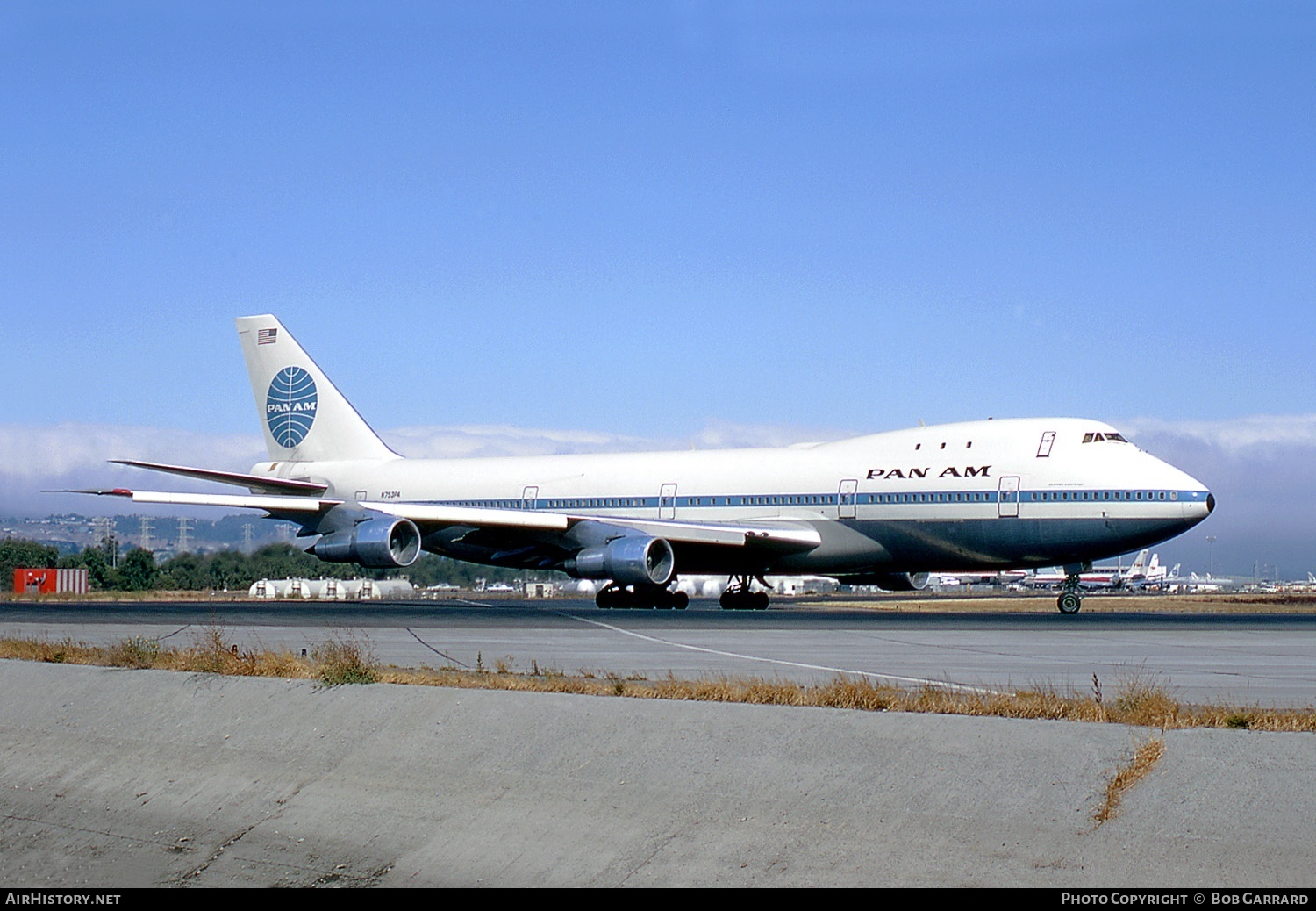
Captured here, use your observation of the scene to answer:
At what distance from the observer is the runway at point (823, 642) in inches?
558

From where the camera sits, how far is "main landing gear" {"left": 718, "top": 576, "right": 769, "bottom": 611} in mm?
38531

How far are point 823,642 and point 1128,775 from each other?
11.8m

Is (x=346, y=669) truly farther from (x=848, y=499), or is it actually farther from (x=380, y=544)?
(x=848, y=499)

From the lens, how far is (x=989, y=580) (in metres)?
170

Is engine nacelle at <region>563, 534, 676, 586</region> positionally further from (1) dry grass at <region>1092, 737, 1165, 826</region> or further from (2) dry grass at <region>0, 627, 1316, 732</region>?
(1) dry grass at <region>1092, 737, 1165, 826</region>

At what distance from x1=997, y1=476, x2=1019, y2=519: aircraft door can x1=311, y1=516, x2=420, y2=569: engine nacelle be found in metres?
15.3

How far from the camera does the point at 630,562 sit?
112 ft

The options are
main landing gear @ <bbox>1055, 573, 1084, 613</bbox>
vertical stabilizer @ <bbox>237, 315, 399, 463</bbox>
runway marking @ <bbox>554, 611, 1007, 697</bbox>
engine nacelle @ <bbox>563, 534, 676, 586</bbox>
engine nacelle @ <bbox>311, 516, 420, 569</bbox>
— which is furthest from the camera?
vertical stabilizer @ <bbox>237, 315, 399, 463</bbox>

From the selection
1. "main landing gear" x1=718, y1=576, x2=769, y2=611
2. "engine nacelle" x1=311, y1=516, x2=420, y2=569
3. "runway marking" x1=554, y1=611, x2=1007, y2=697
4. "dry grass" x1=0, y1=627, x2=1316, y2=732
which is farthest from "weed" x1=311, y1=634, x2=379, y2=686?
"main landing gear" x1=718, y1=576, x2=769, y2=611

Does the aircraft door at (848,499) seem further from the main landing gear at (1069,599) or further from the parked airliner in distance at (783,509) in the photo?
the main landing gear at (1069,599)

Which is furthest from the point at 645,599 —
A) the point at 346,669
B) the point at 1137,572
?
the point at 1137,572
